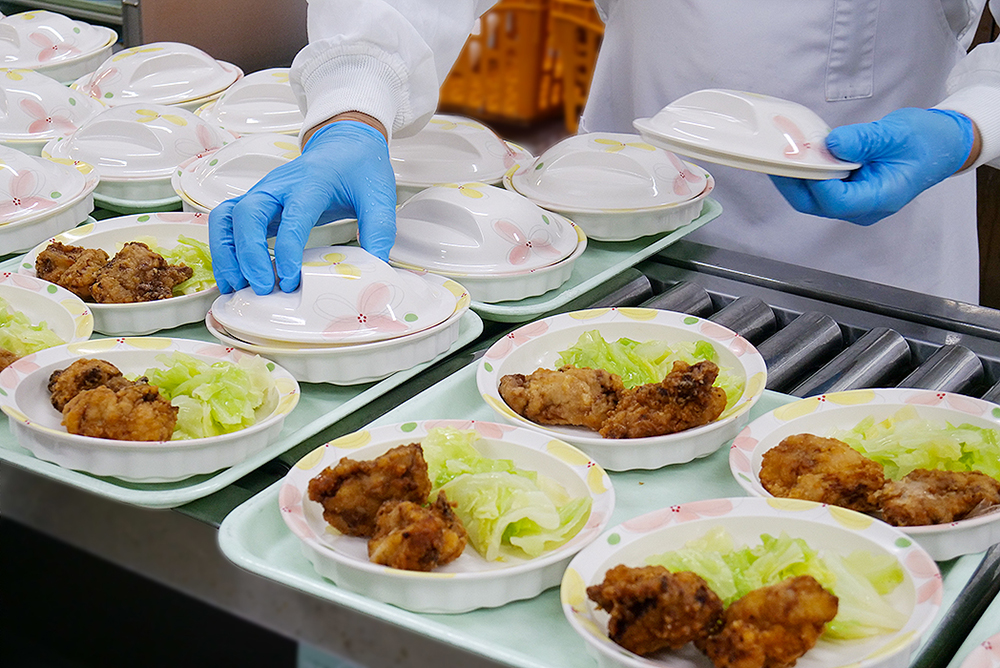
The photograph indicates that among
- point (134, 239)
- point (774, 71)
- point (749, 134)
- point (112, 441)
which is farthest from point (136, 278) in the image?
point (774, 71)

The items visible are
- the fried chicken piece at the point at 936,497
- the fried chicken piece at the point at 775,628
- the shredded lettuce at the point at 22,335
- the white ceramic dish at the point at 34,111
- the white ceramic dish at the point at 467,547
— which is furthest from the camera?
the white ceramic dish at the point at 34,111

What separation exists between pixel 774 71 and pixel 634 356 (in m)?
1.06

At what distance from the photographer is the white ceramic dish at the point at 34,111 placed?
250 centimetres

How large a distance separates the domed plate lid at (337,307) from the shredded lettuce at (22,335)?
0.26 meters

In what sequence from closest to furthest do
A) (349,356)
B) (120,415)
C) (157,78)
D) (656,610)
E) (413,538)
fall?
(656,610) < (413,538) < (120,415) < (349,356) < (157,78)

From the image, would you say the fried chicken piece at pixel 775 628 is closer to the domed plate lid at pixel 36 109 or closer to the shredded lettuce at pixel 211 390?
the shredded lettuce at pixel 211 390

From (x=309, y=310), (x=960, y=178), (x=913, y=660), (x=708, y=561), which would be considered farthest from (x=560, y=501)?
(x=960, y=178)

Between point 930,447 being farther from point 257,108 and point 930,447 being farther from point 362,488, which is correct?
point 257,108

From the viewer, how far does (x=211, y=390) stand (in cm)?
145

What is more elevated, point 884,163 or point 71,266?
point 884,163

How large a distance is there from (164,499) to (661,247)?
1.21 metres

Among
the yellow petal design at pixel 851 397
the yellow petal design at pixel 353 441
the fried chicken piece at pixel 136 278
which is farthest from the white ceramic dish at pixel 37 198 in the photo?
the yellow petal design at pixel 851 397

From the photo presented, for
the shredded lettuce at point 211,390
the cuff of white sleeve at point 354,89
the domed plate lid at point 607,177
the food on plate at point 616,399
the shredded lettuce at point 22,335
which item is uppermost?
the cuff of white sleeve at point 354,89

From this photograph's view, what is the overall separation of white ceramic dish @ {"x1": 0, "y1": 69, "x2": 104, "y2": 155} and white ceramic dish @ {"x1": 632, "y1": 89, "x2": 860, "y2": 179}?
1.47m
